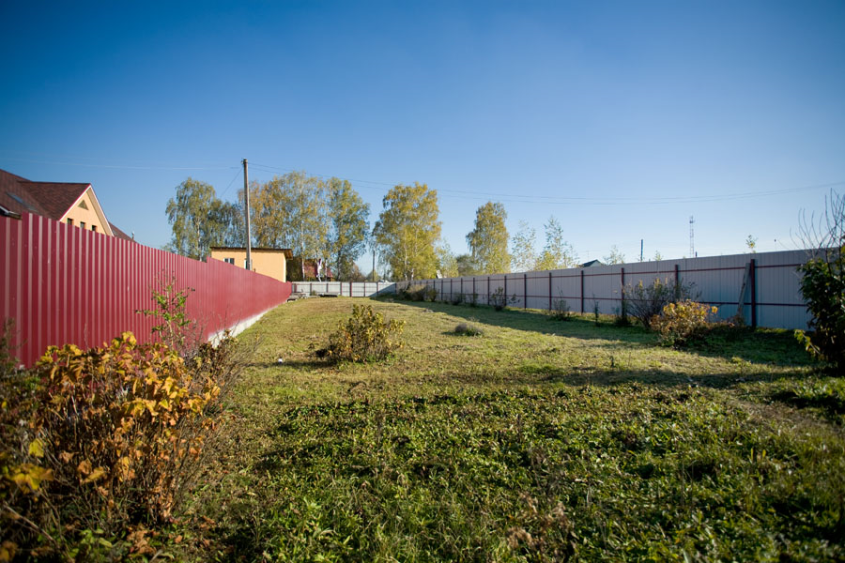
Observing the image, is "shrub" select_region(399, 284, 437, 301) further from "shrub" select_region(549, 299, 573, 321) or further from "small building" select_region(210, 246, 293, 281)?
"shrub" select_region(549, 299, 573, 321)

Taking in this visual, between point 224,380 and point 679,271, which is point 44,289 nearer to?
point 224,380

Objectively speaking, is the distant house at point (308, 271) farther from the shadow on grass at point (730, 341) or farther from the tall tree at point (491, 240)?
the shadow on grass at point (730, 341)

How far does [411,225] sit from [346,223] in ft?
28.0

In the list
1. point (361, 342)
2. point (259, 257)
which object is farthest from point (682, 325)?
point (259, 257)

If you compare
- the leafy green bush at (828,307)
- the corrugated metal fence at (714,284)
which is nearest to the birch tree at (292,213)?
the corrugated metal fence at (714,284)

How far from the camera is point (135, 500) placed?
2066mm

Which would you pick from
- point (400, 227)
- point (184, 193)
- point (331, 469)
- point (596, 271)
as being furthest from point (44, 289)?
point (184, 193)

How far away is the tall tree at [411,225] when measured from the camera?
34281 mm

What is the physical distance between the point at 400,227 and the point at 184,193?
69.9 feet

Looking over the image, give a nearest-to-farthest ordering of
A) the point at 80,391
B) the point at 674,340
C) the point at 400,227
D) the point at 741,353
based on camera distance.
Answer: the point at 80,391 < the point at 741,353 < the point at 674,340 < the point at 400,227

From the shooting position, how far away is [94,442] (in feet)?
6.01

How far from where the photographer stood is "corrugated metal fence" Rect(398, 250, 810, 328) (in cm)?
901

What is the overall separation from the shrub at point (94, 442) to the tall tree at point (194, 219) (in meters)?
39.4

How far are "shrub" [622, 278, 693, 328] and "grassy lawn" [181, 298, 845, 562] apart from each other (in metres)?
6.04
